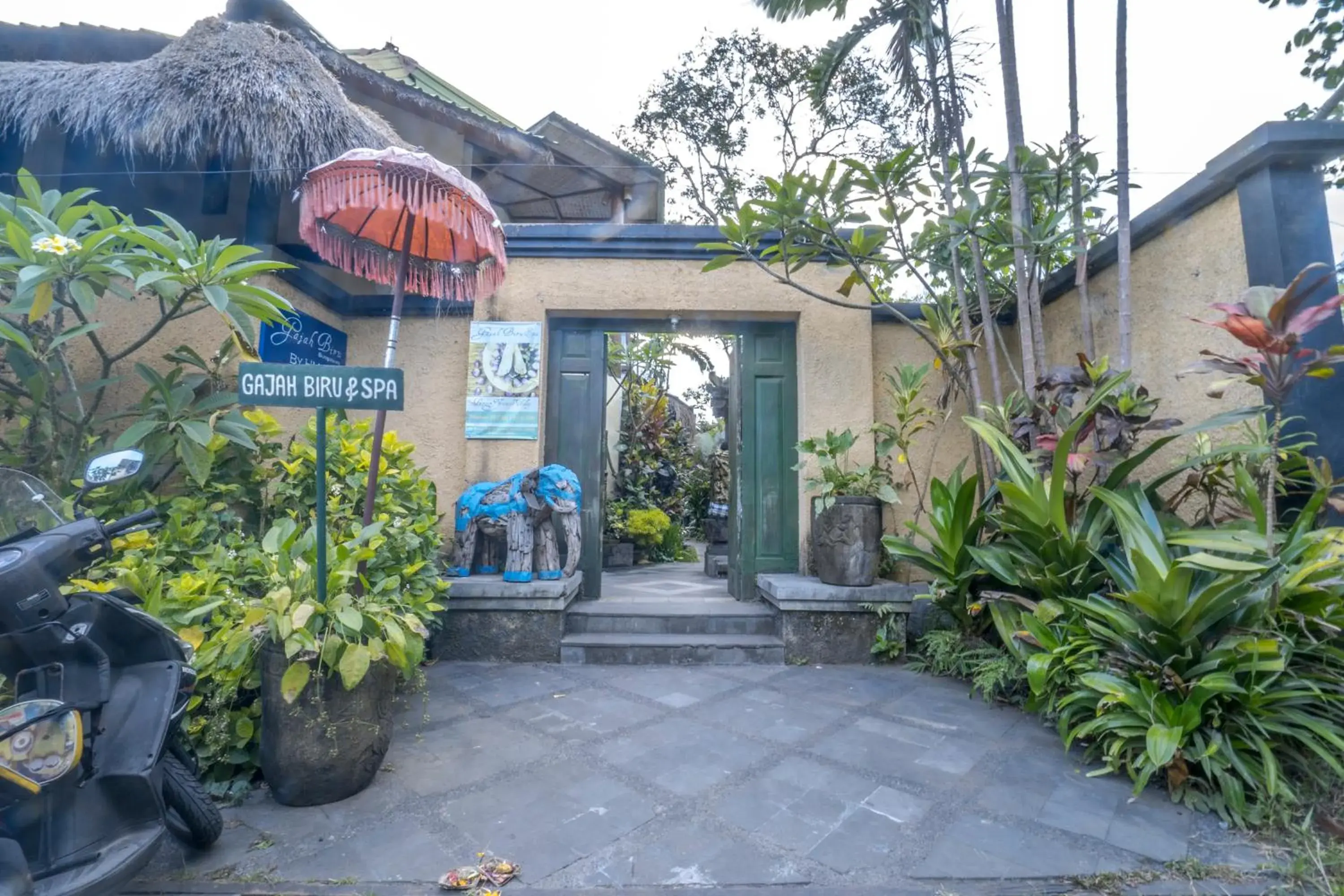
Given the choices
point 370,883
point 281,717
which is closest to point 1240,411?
point 370,883

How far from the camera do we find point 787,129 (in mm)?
9430

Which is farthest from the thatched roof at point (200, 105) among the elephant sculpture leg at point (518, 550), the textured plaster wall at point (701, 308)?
the elephant sculpture leg at point (518, 550)

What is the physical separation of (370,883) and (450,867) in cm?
21

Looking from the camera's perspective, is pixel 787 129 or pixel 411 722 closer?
pixel 411 722

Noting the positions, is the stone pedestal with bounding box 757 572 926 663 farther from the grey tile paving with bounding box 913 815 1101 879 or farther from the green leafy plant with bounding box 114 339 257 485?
the green leafy plant with bounding box 114 339 257 485

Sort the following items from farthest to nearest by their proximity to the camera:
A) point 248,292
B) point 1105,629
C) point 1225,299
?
point 1225,299 → point 248,292 → point 1105,629

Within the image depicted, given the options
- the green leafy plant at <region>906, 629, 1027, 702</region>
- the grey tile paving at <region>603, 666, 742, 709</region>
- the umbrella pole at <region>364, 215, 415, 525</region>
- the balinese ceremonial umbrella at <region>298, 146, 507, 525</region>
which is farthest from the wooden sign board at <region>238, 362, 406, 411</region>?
the green leafy plant at <region>906, 629, 1027, 702</region>

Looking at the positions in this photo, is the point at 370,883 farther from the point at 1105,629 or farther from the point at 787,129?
the point at 787,129

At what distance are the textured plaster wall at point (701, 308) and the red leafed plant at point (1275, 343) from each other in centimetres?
235

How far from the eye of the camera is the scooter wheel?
1737mm

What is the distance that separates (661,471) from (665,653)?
16.4 ft

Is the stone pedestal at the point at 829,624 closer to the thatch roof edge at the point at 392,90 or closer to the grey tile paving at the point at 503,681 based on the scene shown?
the grey tile paving at the point at 503,681

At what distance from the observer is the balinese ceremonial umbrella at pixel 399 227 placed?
2.71 metres

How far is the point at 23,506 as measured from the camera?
5.65 ft
